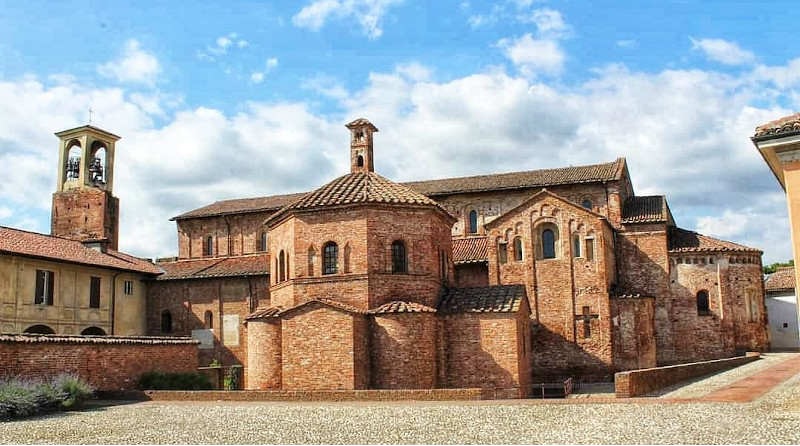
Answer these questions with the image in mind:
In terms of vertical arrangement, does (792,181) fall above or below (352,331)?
above

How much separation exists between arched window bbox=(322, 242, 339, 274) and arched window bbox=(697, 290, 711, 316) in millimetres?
19194

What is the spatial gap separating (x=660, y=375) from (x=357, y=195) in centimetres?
1191

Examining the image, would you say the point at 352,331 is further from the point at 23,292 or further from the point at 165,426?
the point at 23,292

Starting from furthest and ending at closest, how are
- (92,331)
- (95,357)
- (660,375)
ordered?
(92,331), (660,375), (95,357)

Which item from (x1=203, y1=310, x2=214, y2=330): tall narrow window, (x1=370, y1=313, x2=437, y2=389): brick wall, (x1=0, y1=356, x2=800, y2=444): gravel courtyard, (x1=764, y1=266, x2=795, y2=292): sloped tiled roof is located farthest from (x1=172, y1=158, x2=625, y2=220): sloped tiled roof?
(x1=0, y1=356, x2=800, y2=444): gravel courtyard

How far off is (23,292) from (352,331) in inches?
688

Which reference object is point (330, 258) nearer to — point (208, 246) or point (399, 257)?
point (399, 257)

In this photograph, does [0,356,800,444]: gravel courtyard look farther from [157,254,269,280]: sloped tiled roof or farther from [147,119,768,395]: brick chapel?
[157,254,269,280]: sloped tiled roof

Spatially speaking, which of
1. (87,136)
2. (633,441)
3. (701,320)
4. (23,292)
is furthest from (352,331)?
(87,136)

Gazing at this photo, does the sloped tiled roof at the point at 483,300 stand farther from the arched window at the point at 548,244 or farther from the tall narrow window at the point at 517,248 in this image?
the arched window at the point at 548,244

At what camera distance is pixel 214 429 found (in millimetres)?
14828

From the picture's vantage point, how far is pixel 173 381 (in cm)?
2514

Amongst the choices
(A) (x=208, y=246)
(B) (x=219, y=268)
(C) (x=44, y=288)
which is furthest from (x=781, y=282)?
(C) (x=44, y=288)

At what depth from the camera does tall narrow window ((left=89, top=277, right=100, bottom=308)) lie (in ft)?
117
